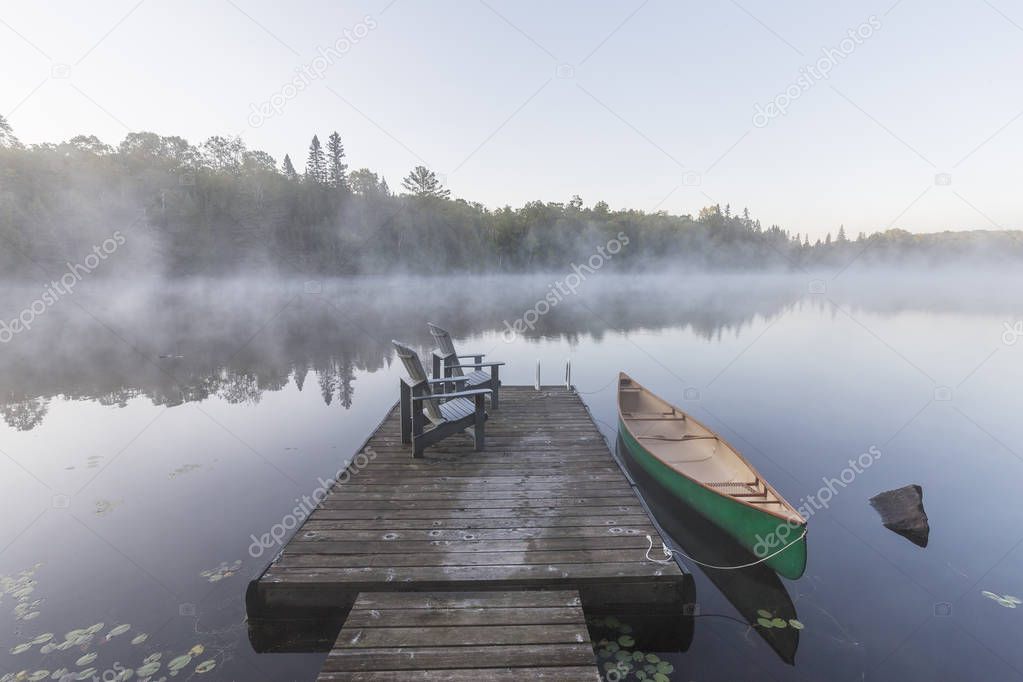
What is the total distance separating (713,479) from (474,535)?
4.06m

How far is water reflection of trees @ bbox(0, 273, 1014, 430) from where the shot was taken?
14117mm

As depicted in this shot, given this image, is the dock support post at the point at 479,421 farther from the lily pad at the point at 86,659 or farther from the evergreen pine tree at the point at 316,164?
the evergreen pine tree at the point at 316,164

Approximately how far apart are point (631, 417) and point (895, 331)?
102ft

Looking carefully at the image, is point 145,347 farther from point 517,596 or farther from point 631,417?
point 517,596

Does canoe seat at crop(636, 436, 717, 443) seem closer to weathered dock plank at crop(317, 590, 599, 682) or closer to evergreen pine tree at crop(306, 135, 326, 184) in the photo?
weathered dock plank at crop(317, 590, 599, 682)

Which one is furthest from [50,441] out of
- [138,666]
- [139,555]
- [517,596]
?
[517,596]

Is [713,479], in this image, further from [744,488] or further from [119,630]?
[119,630]

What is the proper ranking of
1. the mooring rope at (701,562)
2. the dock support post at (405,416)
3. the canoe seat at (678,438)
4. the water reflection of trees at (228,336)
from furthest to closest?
the water reflection of trees at (228,336) → the canoe seat at (678,438) → the dock support post at (405,416) → the mooring rope at (701,562)

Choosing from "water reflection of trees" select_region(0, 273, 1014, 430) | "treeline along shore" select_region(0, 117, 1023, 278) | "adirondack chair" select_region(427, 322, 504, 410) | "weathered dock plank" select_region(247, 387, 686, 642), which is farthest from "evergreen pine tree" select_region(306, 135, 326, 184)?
"weathered dock plank" select_region(247, 387, 686, 642)

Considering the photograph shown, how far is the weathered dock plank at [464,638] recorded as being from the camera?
2781mm

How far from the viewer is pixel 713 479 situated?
655 centimetres

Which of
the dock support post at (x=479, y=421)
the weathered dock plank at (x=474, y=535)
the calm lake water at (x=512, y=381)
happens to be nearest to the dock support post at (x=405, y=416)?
the weathered dock plank at (x=474, y=535)

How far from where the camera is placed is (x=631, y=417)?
885cm

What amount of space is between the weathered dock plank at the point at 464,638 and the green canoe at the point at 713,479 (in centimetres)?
263
